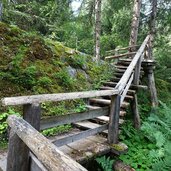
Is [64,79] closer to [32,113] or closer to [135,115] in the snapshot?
[135,115]

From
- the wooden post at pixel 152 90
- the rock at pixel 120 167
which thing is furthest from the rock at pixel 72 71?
the rock at pixel 120 167

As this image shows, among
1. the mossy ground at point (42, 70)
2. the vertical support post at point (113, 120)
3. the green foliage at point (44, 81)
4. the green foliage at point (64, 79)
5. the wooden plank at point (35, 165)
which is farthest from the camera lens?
A: the green foliage at point (64, 79)

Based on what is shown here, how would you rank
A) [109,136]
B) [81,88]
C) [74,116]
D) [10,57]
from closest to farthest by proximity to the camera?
[74,116] < [109,136] < [10,57] < [81,88]

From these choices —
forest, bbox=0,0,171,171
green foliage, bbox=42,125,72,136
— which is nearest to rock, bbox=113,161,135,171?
forest, bbox=0,0,171,171

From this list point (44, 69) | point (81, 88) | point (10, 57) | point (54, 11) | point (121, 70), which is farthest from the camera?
point (54, 11)

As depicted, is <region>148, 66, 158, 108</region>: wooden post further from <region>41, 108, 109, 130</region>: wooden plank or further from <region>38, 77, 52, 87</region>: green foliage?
<region>41, 108, 109, 130</region>: wooden plank

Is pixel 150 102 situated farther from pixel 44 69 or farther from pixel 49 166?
pixel 49 166

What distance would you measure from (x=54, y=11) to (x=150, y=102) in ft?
28.8

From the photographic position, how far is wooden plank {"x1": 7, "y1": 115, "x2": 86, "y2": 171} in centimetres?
140

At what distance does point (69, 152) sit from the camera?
3973 mm

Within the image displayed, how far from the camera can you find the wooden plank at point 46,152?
1.40 m

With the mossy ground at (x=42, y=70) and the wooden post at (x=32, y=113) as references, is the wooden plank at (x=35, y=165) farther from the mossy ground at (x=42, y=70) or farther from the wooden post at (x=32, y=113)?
the mossy ground at (x=42, y=70)

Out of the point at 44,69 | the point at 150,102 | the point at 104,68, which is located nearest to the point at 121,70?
the point at 104,68

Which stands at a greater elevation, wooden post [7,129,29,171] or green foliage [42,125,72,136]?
wooden post [7,129,29,171]
